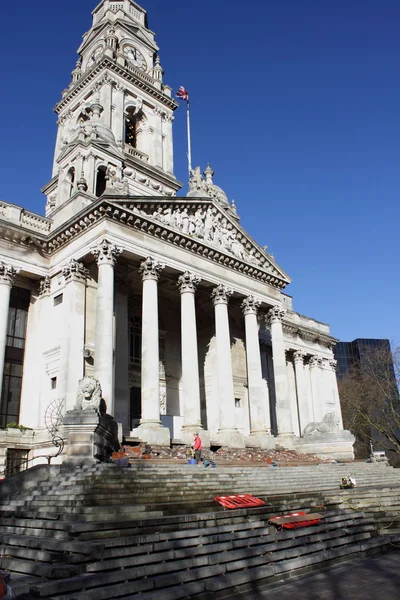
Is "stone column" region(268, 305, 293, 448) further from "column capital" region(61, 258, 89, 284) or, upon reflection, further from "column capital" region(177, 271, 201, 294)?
"column capital" region(61, 258, 89, 284)

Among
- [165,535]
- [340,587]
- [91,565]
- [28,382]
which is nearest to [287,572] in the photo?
[340,587]

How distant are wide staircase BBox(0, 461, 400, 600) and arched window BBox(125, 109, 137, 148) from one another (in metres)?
37.6

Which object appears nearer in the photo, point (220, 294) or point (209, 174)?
point (220, 294)

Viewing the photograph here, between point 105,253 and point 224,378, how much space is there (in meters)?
11.5

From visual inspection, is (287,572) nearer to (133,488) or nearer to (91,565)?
(91,565)

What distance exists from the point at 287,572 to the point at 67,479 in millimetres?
8001

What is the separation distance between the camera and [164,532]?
40.6 feet

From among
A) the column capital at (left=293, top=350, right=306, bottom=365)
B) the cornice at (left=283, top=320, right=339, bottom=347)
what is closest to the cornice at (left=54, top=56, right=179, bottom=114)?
the cornice at (left=283, top=320, right=339, bottom=347)

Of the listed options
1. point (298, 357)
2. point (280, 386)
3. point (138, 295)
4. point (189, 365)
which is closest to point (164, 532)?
point (189, 365)

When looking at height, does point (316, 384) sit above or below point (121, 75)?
below

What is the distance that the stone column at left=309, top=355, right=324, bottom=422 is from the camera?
164 ft

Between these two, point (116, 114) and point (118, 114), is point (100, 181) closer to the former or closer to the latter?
point (116, 114)

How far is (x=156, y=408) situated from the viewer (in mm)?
27266

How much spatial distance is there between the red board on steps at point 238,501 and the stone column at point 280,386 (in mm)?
19996
